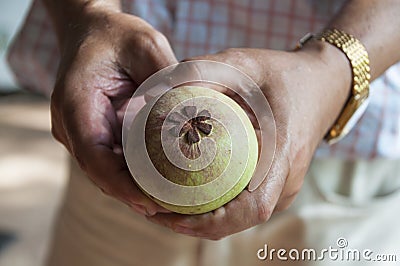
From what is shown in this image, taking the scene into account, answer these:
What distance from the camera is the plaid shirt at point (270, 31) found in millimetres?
812

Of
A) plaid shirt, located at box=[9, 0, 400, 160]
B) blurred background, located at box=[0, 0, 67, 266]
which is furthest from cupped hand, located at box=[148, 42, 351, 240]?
blurred background, located at box=[0, 0, 67, 266]

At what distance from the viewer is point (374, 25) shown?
71cm

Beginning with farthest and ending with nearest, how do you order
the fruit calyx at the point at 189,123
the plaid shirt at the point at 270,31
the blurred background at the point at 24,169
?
the blurred background at the point at 24,169 → the plaid shirt at the point at 270,31 → the fruit calyx at the point at 189,123

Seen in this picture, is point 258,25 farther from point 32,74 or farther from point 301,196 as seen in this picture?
point 32,74

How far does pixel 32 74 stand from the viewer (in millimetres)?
954

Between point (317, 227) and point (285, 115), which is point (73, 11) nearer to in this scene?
point (285, 115)

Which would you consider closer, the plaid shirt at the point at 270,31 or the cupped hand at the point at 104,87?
the cupped hand at the point at 104,87

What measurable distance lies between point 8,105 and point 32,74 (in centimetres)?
175

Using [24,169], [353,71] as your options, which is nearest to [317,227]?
[353,71]

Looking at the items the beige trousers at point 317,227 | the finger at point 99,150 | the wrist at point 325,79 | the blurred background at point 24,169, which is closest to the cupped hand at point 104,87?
the finger at point 99,150

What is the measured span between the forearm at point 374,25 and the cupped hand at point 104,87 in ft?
0.64

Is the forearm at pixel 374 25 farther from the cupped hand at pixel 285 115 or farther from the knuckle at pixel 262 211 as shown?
the knuckle at pixel 262 211

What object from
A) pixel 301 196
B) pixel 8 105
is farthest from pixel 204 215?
pixel 8 105

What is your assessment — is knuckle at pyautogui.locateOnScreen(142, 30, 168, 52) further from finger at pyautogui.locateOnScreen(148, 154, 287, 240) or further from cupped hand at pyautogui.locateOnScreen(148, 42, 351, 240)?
finger at pyautogui.locateOnScreen(148, 154, 287, 240)
